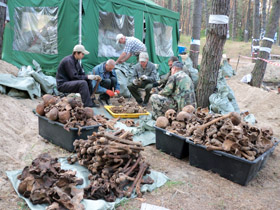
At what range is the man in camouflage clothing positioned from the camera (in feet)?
15.5

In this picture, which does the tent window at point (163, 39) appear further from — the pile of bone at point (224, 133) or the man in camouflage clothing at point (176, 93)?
the pile of bone at point (224, 133)

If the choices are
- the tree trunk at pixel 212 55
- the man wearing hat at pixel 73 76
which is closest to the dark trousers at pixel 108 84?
the man wearing hat at pixel 73 76

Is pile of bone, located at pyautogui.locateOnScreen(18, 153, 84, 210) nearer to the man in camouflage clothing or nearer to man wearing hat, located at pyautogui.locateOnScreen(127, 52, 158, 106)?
the man in camouflage clothing

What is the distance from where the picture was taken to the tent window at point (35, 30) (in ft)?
24.4

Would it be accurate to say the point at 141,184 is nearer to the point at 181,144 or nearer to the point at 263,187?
the point at 181,144

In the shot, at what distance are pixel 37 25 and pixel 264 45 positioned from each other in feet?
23.4

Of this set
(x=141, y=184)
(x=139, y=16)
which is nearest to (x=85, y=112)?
(x=141, y=184)

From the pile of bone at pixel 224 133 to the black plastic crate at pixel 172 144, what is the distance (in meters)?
0.08

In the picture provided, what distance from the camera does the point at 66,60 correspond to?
207 inches

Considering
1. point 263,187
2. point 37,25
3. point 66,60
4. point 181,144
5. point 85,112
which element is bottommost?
point 263,187

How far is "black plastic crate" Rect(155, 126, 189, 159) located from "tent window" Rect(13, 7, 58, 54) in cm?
482

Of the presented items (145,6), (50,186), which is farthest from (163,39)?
(50,186)

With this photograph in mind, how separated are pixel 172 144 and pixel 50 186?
194cm

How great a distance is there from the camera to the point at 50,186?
257 cm
